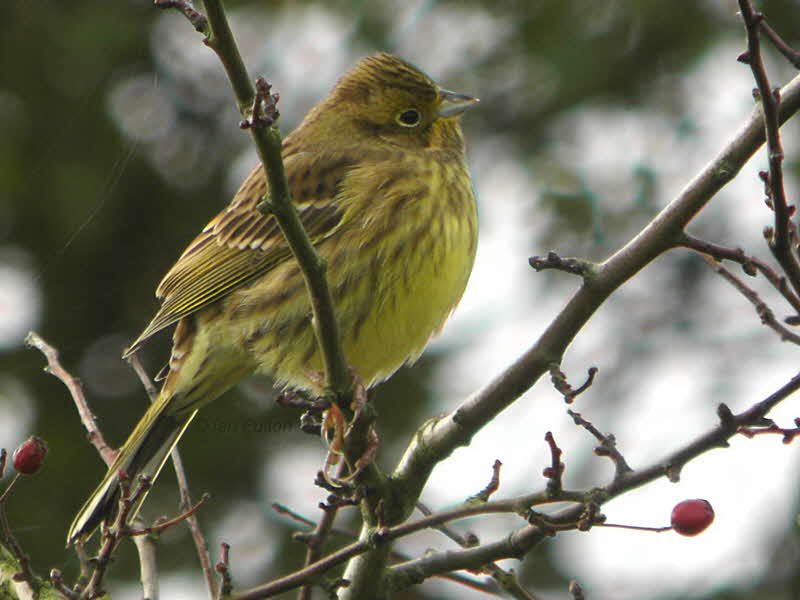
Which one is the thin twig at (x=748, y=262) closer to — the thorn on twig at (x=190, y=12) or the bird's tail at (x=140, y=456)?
the thorn on twig at (x=190, y=12)

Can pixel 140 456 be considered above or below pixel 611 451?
above

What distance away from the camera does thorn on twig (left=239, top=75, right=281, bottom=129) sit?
9.69 feet

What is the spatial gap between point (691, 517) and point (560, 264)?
79 centimetres

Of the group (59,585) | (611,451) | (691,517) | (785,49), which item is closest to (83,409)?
(59,585)

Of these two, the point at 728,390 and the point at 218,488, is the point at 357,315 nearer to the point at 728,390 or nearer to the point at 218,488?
the point at 218,488

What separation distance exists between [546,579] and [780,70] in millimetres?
3929

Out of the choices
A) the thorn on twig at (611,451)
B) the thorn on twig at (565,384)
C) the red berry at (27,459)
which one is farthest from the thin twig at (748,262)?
the red berry at (27,459)

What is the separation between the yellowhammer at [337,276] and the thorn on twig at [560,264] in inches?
64.1

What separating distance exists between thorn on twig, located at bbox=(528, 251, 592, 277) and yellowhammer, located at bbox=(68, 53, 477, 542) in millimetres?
1629

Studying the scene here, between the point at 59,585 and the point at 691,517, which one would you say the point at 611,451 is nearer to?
the point at 691,517

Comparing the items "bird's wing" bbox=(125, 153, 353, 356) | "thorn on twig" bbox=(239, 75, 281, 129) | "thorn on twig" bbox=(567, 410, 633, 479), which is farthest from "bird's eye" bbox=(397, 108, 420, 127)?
"thorn on twig" bbox=(239, 75, 281, 129)

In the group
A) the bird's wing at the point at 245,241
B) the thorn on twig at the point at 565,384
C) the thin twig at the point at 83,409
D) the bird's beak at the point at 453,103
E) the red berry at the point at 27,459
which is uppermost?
the bird's beak at the point at 453,103

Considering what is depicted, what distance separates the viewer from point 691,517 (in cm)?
339

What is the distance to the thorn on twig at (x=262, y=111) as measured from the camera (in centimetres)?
295
